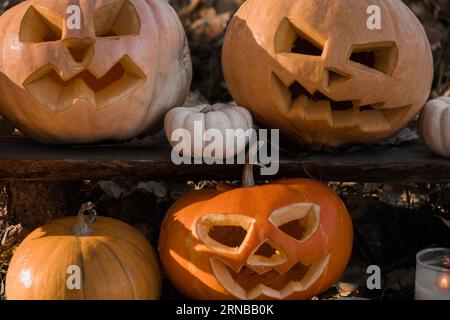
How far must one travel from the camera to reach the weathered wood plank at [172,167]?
269cm

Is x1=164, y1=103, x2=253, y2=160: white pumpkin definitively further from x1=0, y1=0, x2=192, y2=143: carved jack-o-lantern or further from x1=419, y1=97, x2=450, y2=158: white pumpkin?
x1=419, y1=97, x2=450, y2=158: white pumpkin

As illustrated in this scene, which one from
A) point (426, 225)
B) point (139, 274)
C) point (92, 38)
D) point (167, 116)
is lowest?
point (426, 225)

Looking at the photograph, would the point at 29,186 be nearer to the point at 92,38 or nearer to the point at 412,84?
the point at 92,38

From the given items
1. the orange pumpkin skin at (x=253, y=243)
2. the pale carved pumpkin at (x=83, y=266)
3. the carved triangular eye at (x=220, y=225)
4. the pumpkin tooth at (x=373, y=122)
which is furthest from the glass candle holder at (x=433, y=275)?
the pale carved pumpkin at (x=83, y=266)

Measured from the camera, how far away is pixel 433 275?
2.49 meters

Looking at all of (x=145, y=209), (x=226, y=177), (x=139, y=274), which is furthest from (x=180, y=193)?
(x=139, y=274)

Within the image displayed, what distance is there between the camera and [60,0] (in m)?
2.71

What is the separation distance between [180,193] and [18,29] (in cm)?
114

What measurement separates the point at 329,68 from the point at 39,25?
3.55ft

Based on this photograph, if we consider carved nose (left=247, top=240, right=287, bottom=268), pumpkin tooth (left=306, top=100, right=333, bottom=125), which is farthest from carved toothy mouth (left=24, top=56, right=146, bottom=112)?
carved nose (left=247, top=240, right=287, bottom=268)

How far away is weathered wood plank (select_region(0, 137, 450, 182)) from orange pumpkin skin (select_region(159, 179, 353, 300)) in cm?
11

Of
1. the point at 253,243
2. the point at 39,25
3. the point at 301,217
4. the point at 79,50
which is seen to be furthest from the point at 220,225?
the point at 39,25

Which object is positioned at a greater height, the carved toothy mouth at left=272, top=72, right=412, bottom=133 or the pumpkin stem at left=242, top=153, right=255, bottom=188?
the carved toothy mouth at left=272, top=72, right=412, bottom=133

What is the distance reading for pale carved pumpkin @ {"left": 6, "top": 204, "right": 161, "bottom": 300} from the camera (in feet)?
7.75
